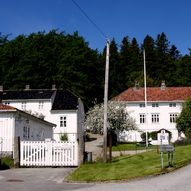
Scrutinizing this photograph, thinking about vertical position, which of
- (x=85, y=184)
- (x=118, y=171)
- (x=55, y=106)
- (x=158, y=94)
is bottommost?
(x=85, y=184)

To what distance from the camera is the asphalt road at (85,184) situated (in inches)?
685

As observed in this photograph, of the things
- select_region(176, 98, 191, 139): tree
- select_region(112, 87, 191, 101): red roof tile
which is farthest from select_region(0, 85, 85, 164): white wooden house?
select_region(176, 98, 191, 139): tree

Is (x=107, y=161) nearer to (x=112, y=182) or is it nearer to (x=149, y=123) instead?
(x=112, y=182)

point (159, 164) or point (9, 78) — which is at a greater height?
point (9, 78)

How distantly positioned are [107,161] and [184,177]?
755 centimetres

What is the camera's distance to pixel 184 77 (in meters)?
106

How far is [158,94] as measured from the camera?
8644cm

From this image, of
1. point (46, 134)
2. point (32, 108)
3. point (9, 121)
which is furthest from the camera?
point (32, 108)

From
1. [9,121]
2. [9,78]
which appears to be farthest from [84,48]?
[9,121]

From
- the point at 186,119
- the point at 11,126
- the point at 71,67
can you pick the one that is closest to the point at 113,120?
the point at 186,119

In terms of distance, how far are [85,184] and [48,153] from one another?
8015mm

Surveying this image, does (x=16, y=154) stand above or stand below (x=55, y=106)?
below

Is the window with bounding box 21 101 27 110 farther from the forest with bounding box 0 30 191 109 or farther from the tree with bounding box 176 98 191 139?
the tree with bounding box 176 98 191 139

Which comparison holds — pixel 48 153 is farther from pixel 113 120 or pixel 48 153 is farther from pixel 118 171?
pixel 113 120
